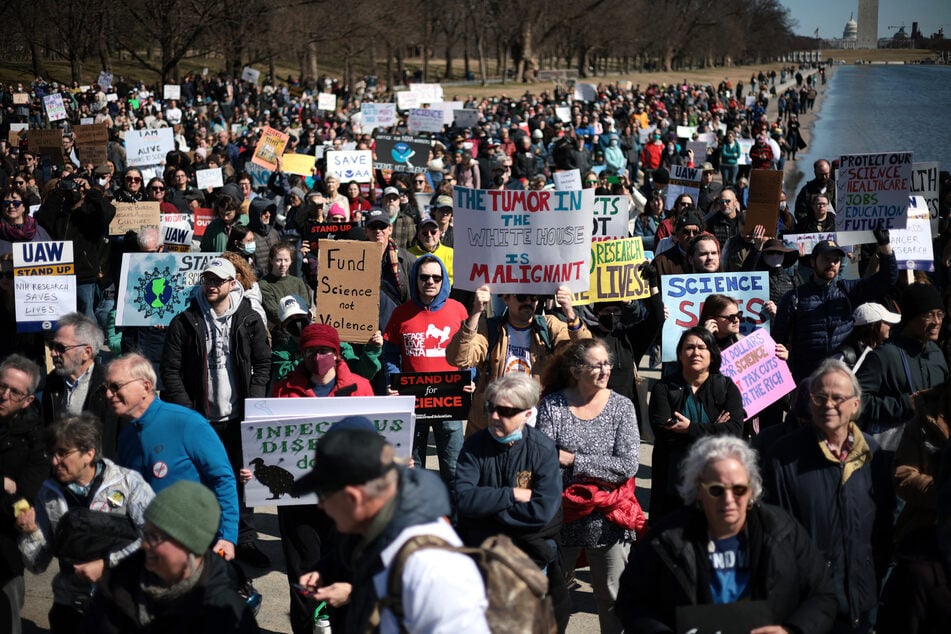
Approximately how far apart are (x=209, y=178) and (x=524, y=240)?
9469 mm

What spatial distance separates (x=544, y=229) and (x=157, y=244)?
3.99 m

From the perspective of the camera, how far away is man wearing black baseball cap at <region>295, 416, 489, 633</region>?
269 centimetres

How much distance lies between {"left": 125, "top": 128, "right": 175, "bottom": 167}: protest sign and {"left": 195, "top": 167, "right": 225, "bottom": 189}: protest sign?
212 cm

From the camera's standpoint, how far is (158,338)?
28.5 feet

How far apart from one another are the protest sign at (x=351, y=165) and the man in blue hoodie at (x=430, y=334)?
886 cm

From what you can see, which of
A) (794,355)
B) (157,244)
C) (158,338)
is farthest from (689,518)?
(157,244)

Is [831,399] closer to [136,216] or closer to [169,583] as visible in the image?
[169,583]

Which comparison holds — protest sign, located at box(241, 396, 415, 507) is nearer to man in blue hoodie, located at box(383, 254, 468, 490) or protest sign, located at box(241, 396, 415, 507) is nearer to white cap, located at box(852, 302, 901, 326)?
man in blue hoodie, located at box(383, 254, 468, 490)

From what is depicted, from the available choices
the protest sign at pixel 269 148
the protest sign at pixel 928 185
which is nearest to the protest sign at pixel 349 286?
the protest sign at pixel 928 185

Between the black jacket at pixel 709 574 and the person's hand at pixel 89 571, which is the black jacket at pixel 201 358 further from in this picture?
the black jacket at pixel 709 574

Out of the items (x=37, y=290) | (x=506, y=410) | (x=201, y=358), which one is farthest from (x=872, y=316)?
(x=37, y=290)

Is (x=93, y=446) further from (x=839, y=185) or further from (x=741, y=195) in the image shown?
(x=741, y=195)

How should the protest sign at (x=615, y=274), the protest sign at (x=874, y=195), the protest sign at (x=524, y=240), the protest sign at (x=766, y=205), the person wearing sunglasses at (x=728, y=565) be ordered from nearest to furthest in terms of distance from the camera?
the person wearing sunglasses at (x=728, y=565), the protest sign at (x=524, y=240), the protest sign at (x=615, y=274), the protest sign at (x=874, y=195), the protest sign at (x=766, y=205)

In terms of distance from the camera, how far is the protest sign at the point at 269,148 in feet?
50.3
